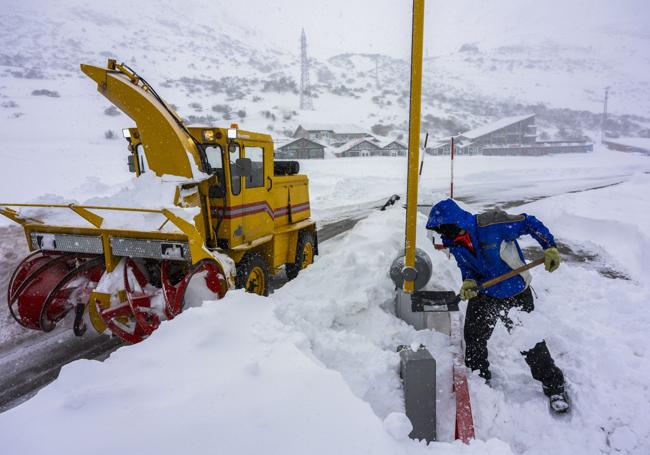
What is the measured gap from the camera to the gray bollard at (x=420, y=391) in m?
2.99

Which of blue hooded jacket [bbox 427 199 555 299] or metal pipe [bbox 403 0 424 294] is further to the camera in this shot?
blue hooded jacket [bbox 427 199 555 299]

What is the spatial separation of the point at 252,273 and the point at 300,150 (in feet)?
130

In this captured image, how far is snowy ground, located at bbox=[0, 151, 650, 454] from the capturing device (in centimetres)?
217

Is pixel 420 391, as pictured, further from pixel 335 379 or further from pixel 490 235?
pixel 490 235

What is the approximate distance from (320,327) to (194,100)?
206 feet

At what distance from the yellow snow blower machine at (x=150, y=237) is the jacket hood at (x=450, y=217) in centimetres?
230

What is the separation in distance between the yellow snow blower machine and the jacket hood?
7.53 feet

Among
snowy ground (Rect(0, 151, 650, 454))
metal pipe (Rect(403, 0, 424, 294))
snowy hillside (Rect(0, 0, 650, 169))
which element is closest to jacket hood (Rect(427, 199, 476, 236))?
metal pipe (Rect(403, 0, 424, 294))

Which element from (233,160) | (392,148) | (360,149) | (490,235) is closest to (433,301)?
(490,235)

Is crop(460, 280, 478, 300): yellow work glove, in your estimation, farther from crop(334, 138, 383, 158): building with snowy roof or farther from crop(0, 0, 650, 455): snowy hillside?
crop(334, 138, 383, 158): building with snowy roof

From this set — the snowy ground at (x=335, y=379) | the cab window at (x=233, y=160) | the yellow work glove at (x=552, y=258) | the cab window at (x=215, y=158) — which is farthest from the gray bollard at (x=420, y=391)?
the cab window at (x=215, y=158)

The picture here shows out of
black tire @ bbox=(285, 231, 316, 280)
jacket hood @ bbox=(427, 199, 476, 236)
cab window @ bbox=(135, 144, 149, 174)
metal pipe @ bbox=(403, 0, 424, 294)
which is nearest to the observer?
metal pipe @ bbox=(403, 0, 424, 294)

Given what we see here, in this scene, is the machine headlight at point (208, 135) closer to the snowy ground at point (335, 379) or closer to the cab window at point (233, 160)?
the cab window at point (233, 160)

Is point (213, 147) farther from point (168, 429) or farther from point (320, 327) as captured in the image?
point (168, 429)
